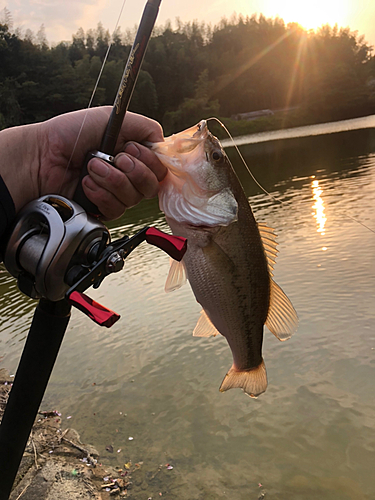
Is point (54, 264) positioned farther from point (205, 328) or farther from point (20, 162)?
point (205, 328)

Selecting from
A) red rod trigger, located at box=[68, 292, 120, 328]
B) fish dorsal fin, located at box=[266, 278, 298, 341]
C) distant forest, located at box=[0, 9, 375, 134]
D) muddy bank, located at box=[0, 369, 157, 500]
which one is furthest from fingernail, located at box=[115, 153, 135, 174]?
distant forest, located at box=[0, 9, 375, 134]

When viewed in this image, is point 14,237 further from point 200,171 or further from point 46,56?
point 46,56

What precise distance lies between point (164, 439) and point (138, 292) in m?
4.37

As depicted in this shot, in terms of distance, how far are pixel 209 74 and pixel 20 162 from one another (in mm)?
85319

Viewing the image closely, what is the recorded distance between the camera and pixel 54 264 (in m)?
1.41

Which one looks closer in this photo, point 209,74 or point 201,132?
point 201,132

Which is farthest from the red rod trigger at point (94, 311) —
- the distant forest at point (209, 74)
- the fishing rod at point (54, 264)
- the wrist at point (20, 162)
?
the distant forest at point (209, 74)

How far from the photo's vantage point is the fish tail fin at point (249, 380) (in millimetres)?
2191

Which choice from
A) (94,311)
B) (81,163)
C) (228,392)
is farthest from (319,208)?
(94,311)

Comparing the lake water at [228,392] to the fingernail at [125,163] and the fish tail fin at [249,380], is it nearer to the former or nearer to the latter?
the fish tail fin at [249,380]

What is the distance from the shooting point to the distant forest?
146 feet

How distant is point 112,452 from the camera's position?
4438mm

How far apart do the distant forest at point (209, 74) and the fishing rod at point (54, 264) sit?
139 ft

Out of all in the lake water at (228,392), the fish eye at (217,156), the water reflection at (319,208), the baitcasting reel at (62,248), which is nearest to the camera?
the baitcasting reel at (62,248)
